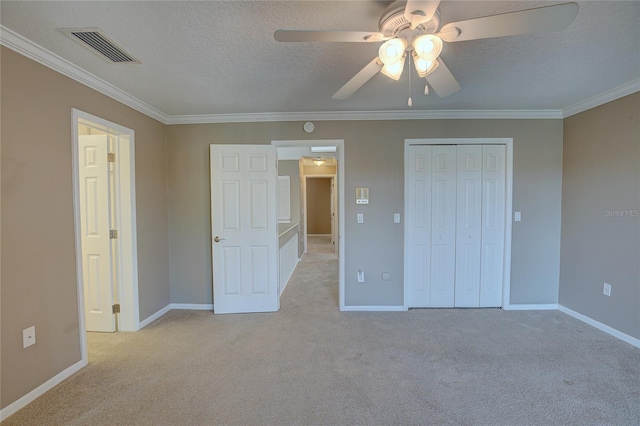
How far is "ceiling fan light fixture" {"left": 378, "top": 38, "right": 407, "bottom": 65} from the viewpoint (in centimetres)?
141

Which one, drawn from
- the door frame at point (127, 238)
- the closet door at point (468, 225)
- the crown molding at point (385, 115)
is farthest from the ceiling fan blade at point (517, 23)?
the door frame at point (127, 238)

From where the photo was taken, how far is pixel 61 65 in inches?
80.8

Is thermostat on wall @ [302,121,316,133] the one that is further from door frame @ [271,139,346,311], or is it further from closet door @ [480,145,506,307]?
closet door @ [480,145,506,307]

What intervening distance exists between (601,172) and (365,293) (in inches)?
112

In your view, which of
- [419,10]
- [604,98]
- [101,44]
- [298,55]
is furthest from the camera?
[604,98]

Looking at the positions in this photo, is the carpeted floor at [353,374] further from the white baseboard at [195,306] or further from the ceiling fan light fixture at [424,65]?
the ceiling fan light fixture at [424,65]

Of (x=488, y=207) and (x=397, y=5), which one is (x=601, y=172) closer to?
(x=488, y=207)

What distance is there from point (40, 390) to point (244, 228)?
2.06 metres

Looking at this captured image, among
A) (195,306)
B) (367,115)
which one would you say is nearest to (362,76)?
(367,115)

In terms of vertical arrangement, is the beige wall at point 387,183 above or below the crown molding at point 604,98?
below

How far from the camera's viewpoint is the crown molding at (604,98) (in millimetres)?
2496

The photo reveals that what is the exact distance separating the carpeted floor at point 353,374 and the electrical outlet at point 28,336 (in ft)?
1.31

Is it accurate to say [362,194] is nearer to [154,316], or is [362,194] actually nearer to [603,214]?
[603,214]

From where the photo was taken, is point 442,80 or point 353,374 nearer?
point 442,80
